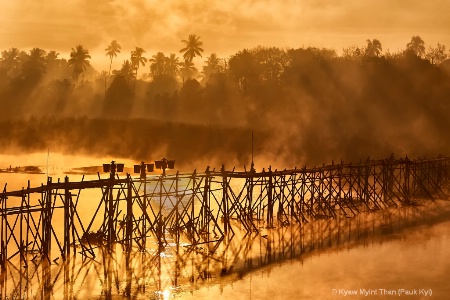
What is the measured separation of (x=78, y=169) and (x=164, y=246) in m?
47.5

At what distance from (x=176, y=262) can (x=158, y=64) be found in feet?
355

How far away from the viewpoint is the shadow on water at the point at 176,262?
3375 cm

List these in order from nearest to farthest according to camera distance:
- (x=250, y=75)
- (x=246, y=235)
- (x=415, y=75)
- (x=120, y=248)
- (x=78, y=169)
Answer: (x=120, y=248), (x=246, y=235), (x=78, y=169), (x=415, y=75), (x=250, y=75)

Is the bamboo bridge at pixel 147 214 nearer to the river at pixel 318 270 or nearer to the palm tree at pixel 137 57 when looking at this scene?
the river at pixel 318 270

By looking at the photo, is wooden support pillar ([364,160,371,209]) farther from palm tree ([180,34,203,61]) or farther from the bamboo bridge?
palm tree ([180,34,203,61])

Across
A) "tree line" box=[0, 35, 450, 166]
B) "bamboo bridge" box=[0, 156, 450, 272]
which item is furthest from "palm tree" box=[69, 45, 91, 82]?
"bamboo bridge" box=[0, 156, 450, 272]

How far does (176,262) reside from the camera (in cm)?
3903

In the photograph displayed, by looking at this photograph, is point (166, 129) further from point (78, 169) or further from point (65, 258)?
point (65, 258)

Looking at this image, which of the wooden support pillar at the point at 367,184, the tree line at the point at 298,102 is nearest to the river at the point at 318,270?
the wooden support pillar at the point at 367,184

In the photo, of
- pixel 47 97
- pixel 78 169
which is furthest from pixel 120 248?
pixel 47 97

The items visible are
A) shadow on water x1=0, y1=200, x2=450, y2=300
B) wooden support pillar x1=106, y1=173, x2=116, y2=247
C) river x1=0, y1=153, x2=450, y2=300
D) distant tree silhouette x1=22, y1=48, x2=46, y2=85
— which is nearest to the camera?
river x1=0, y1=153, x2=450, y2=300

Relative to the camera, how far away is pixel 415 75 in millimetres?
111250

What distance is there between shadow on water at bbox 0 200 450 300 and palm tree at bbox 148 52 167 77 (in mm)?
96409

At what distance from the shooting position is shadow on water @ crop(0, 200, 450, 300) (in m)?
33.8
